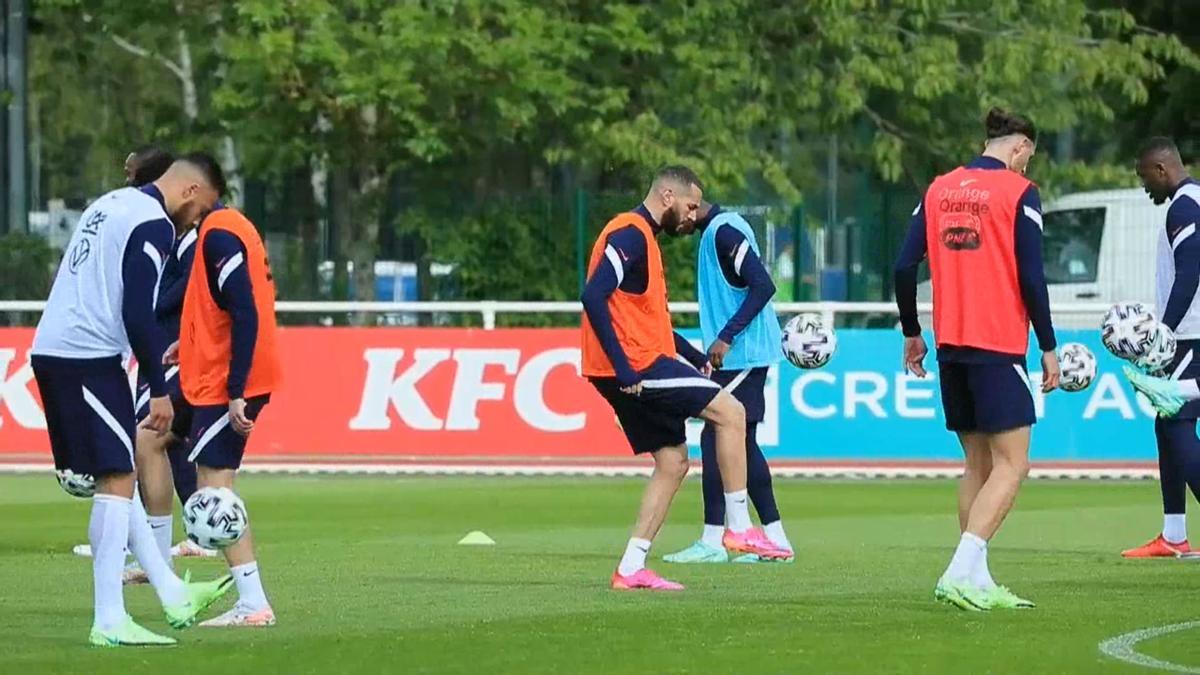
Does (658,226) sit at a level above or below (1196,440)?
above

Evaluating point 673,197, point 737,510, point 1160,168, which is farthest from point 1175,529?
point 673,197

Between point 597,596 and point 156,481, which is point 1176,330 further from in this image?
point 156,481

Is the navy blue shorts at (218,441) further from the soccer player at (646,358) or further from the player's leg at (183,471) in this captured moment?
the player's leg at (183,471)

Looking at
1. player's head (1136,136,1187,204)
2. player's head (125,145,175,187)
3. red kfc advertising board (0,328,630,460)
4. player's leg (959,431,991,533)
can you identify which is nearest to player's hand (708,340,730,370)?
player's head (1136,136,1187,204)

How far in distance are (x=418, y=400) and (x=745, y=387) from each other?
8.25m

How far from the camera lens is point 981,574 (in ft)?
37.2

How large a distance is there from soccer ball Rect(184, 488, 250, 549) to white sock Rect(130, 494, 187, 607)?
266mm

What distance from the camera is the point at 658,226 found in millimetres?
12992

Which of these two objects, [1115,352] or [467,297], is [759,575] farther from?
[467,297]

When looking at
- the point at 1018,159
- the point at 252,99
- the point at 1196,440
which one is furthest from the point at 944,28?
the point at 1018,159

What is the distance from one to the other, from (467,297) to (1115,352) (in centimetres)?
1318

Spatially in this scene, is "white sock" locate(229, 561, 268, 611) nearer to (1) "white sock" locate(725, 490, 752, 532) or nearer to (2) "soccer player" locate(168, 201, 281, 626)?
(2) "soccer player" locate(168, 201, 281, 626)

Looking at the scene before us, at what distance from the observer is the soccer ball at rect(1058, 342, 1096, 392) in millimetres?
13359

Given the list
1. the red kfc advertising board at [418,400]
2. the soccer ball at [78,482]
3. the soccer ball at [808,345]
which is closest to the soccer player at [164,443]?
the soccer ball at [78,482]
